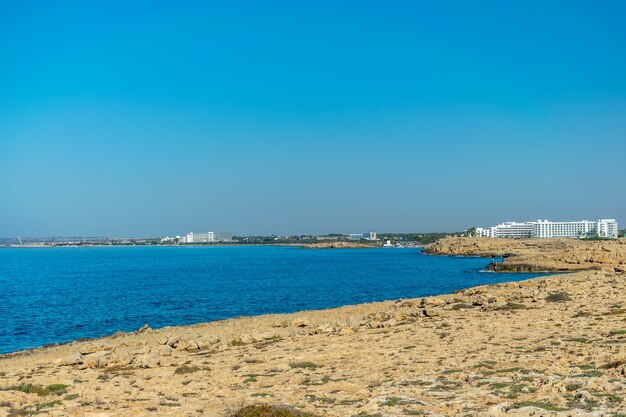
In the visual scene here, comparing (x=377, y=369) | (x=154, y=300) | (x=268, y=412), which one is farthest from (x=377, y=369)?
(x=154, y=300)

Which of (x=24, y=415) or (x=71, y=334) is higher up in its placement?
(x=24, y=415)

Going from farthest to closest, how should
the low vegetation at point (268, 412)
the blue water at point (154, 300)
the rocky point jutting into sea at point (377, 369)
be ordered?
the blue water at point (154, 300), the rocky point jutting into sea at point (377, 369), the low vegetation at point (268, 412)

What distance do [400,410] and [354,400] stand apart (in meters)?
1.51

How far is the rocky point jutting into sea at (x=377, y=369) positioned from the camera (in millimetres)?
12047

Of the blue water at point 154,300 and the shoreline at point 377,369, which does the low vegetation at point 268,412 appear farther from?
the blue water at point 154,300

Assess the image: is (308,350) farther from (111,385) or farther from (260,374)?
(111,385)

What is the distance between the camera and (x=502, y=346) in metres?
18.0

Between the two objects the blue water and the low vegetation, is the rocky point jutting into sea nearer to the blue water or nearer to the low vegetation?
the low vegetation

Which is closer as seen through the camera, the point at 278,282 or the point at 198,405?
the point at 198,405

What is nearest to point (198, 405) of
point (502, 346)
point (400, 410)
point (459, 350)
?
point (400, 410)

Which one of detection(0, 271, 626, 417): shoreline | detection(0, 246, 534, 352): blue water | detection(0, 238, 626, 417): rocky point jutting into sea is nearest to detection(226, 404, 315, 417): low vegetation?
detection(0, 238, 626, 417): rocky point jutting into sea

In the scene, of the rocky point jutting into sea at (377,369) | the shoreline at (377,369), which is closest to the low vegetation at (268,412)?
the rocky point jutting into sea at (377,369)

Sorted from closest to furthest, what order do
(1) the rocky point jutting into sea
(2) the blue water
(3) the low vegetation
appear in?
(3) the low vegetation < (1) the rocky point jutting into sea < (2) the blue water

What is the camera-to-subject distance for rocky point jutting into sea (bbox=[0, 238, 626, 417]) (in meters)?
12.0
